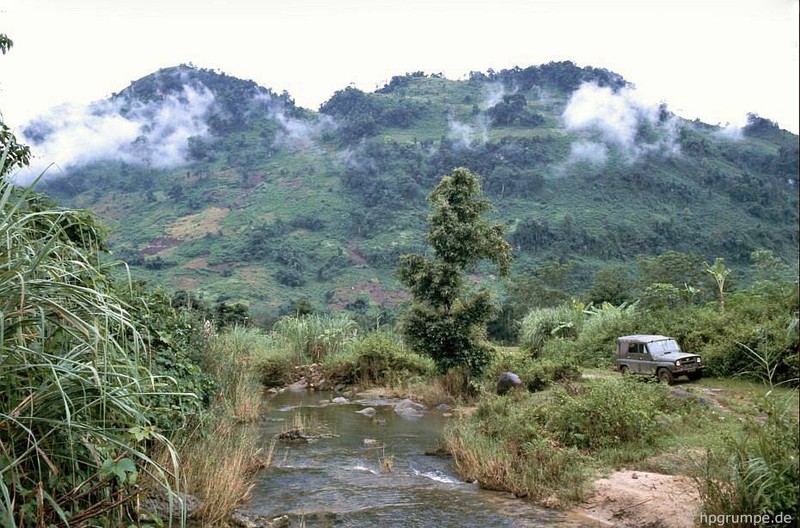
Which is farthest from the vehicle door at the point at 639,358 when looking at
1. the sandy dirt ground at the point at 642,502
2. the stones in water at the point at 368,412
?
the sandy dirt ground at the point at 642,502

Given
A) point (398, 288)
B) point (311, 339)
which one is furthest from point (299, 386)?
point (398, 288)

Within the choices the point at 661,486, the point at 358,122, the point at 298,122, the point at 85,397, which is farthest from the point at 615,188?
the point at 85,397

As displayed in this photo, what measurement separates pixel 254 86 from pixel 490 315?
113 metres

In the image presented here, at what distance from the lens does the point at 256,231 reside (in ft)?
230

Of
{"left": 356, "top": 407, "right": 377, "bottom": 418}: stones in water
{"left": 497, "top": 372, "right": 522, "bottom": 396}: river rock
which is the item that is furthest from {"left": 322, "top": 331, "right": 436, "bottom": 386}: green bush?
{"left": 497, "top": 372, "right": 522, "bottom": 396}: river rock

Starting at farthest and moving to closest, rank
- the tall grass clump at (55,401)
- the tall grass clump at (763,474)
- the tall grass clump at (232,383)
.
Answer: the tall grass clump at (232,383) < the tall grass clump at (763,474) < the tall grass clump at (55,401)

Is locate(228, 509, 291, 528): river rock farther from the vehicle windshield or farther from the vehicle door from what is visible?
the vehicle windshield

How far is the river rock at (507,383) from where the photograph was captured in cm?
1535

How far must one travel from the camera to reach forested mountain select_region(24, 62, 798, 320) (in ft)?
202

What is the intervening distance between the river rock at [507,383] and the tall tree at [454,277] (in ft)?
3.35

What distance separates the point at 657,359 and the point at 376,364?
888cm

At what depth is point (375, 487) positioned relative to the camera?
914 centimetres

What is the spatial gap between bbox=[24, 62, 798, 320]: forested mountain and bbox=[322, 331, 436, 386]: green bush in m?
23.3

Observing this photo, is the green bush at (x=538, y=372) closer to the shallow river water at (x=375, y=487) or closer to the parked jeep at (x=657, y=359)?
the parked jeep at (x=657, y=359)
